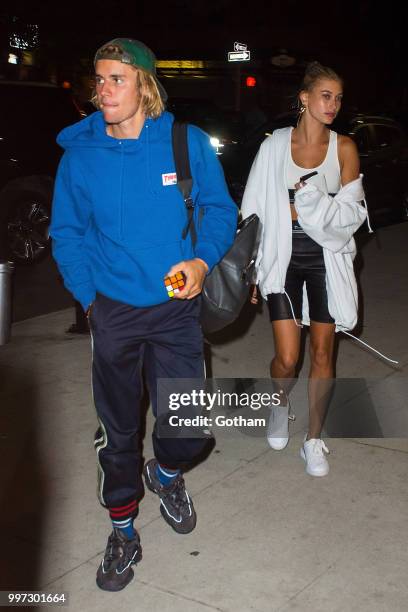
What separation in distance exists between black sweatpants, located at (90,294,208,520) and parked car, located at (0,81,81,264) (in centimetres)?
714

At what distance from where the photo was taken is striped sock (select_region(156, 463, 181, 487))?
391 centimetres

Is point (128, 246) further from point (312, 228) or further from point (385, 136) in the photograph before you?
point (385, 136)

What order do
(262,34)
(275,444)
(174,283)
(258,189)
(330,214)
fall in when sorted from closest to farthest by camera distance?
(174,283) < (330,214) < (258,189) < (275,444) < (262,34)

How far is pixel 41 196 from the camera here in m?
10.8

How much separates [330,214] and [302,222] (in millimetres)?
144

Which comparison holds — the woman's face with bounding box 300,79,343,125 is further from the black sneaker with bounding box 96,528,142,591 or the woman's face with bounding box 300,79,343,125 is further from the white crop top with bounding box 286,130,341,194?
the black sneaker with bounding box 96,528,142,591

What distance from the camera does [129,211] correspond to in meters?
3.37

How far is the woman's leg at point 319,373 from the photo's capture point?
4.51 m

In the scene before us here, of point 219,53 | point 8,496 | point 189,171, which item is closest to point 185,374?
point 189,171

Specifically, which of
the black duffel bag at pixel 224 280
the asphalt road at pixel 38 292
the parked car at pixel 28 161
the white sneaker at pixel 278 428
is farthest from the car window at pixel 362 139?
the black duffel bag at pixel 224 280

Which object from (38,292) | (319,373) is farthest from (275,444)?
(38,292)

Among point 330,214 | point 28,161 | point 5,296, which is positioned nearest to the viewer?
point 5,296

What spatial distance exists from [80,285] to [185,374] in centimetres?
57

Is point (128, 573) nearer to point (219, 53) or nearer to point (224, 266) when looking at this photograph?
point (224, 266)
